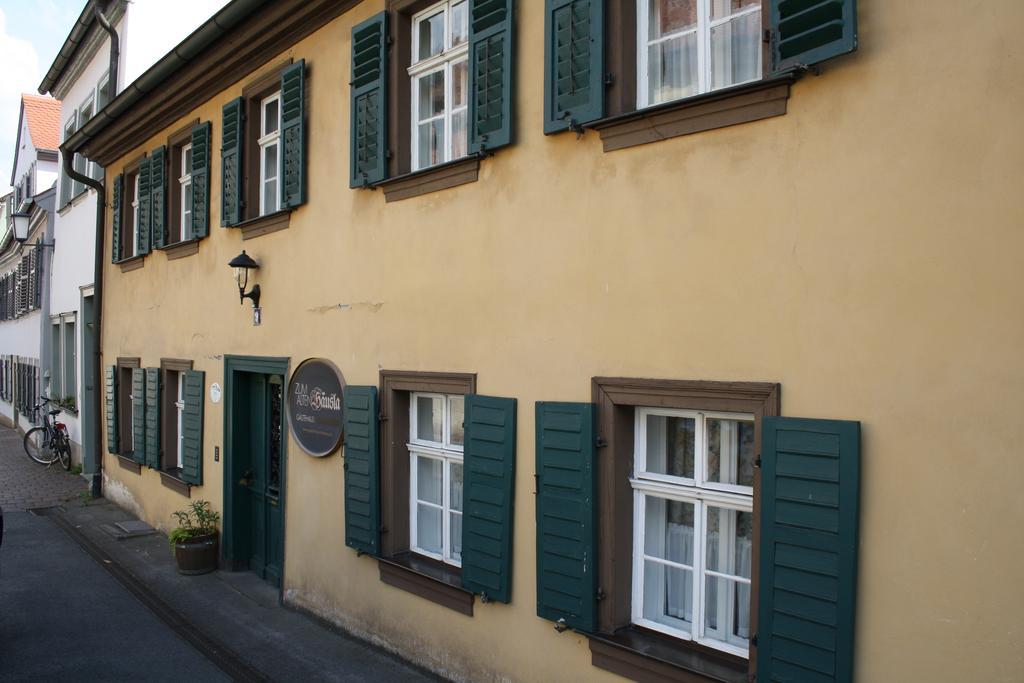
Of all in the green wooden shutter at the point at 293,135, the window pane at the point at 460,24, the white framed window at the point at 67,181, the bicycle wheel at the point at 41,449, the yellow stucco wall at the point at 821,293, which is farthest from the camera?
the bicycle wheel at the point at 41,449

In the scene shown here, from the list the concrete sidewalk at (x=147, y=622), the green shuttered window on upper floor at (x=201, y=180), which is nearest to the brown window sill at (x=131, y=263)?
the green shuttered window on upper floor at (x=201, y=180)

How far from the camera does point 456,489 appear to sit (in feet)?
20.3

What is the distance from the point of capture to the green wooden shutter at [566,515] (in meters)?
4.74

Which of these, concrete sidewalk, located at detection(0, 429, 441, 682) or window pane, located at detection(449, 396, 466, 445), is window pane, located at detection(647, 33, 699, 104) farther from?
concrete sidewalk, located at detection(0, 429, 441, 682)

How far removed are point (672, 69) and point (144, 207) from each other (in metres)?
9.41

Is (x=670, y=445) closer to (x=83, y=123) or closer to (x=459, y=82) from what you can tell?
(x=459, y=82)

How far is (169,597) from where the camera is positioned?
852cm

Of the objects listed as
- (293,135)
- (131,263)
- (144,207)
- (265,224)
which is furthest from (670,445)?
(131,263)

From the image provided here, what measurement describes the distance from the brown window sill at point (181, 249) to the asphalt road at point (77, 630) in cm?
388

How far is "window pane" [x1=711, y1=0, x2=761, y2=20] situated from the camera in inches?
166

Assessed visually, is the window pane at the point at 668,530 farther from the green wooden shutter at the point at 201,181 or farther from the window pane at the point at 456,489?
the green wooden shutter at the point at 201,181

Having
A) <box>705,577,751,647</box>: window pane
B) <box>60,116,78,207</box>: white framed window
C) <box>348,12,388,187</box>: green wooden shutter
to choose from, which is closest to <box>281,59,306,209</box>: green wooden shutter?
<box>348,12,388,187</box>: green wooden shutter

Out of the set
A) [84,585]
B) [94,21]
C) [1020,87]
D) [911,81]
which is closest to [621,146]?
[911,81]

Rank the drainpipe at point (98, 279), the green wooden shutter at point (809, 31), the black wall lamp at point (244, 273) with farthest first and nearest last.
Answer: the drainpipe at point (98, 279)
the black wall lamp at point (244, 273)
the green wooden shutter at point (809, 31)
